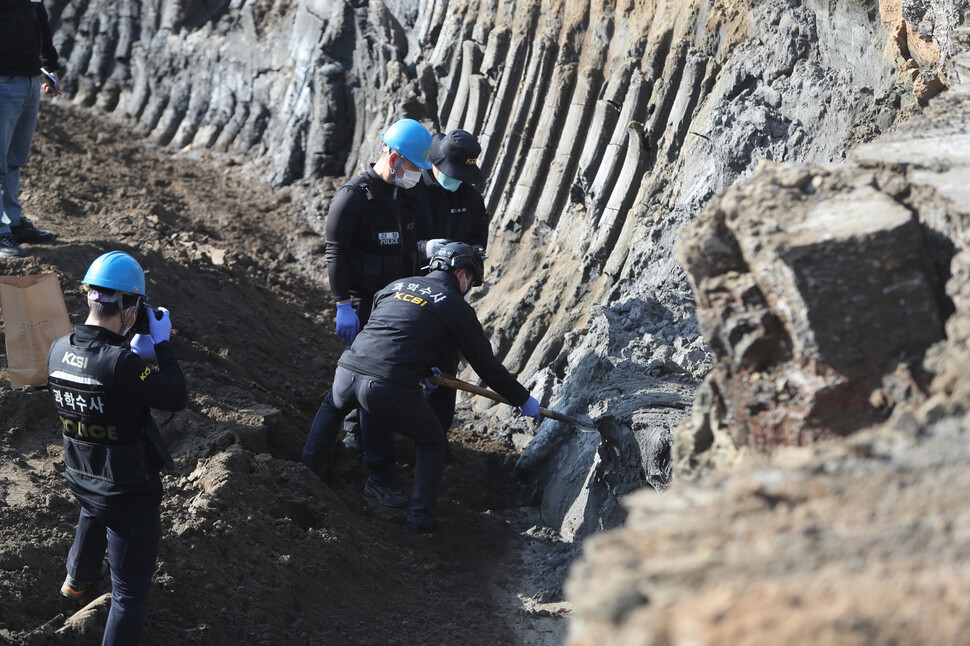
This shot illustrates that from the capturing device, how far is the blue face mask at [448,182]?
17.9 ft

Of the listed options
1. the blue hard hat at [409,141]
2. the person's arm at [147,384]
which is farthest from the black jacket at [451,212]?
the person's arm at [147,384]

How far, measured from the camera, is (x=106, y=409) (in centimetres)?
327

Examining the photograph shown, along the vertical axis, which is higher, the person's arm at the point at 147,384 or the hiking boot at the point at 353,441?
the person's arm at the point at 147,384

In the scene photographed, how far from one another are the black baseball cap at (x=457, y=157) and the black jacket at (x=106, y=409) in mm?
2565

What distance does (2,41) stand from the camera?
6.00 metres

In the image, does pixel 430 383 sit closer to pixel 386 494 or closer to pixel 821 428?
pixel 386 494

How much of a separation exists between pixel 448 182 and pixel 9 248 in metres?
3.12

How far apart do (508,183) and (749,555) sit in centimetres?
639

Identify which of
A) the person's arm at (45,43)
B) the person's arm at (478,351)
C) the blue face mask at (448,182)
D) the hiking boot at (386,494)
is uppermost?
the person's arm at (45,43)

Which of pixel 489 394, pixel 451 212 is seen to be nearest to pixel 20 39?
pixel 451 212

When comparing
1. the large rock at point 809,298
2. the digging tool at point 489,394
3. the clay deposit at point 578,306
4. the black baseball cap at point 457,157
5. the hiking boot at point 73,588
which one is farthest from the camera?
the black baseball cap at point 457,157

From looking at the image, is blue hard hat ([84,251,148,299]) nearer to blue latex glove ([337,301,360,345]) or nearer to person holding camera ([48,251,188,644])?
person holding camera ([48,251,188,644])

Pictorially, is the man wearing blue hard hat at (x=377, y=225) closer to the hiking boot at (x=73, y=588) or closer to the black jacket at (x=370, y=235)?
the black jacket at (x=370, y=235)

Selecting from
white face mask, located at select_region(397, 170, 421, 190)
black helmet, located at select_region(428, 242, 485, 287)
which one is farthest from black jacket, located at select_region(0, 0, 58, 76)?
black helmet, located at select_region(428, 242, 485, 287)
